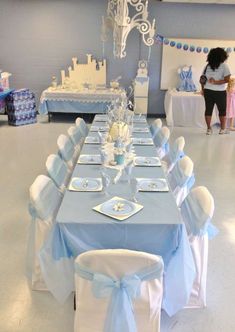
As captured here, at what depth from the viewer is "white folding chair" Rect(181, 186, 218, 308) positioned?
5.80 ft

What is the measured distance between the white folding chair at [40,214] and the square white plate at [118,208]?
1.09ft

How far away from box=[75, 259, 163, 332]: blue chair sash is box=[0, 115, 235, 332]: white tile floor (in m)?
0.49

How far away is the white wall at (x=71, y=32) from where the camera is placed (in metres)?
6.58

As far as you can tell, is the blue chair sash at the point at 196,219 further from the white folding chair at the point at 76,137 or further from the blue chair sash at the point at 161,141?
the white folding chair at the point at 76,137

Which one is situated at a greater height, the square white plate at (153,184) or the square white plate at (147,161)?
the square white plate at (147,161)

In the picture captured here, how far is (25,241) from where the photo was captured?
8.53 feet

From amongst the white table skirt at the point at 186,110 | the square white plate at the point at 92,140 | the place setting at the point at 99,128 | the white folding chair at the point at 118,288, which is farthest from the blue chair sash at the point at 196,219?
the white table skirt at the point at 186,110

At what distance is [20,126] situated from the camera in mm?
6238

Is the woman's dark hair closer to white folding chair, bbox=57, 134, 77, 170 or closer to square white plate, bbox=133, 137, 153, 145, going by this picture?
square white plate, bbox=133, 137, 153, 145

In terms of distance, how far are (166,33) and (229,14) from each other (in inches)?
50.2

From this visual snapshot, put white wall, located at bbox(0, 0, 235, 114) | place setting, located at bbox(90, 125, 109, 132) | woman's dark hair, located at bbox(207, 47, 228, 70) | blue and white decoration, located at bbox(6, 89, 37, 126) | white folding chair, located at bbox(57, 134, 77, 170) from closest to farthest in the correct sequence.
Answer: white folding chair, located at bbox(57, 134, 77, 170), place setting, located at bbox(90, 125, 109, 132), woman's dark hair, located at bbox(207, 47, 228, 70), blue and white decoration, located at bbox(6, 89, 37, 126), white wall, located at bbox(0, 0, 235, 114)

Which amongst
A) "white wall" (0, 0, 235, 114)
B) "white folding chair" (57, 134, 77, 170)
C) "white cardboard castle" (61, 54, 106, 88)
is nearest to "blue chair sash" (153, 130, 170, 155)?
"white folding chair" (57, 134, 77, 170)

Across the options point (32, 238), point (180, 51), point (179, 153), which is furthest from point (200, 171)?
point (180, 51)

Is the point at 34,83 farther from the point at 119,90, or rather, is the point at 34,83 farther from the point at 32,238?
the point at 32,238
